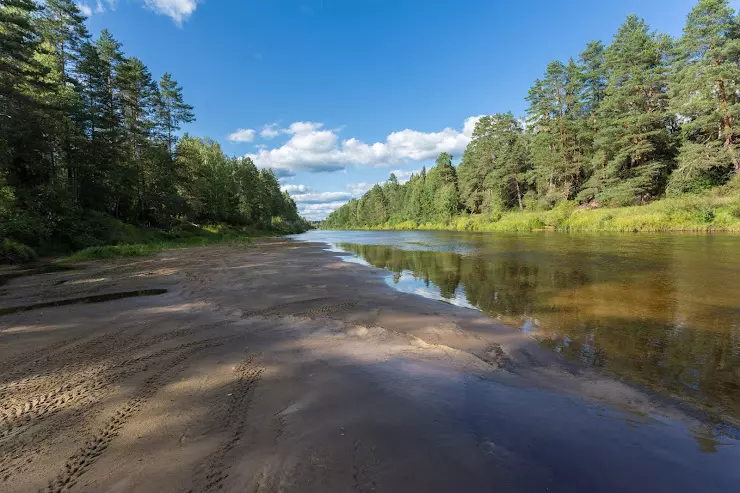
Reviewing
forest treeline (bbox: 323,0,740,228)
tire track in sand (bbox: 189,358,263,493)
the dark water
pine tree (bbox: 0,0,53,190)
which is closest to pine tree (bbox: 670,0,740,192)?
forest treeline (bbox: 323,0,740,228)

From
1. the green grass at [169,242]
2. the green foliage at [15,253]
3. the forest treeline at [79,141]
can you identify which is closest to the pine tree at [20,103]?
the forest treeline at [79,141]

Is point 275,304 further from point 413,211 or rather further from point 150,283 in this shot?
point 413,211

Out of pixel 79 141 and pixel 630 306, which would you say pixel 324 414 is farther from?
pixel 79 141

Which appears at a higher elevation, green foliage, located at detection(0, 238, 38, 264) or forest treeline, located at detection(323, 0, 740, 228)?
forest treeline, located at detection(323, 0, 740, 228)

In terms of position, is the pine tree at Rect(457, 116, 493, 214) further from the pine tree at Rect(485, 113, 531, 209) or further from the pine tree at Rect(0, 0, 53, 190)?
the pine tree at Rect(0, 0, 53, 190)

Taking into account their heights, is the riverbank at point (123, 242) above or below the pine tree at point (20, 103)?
below

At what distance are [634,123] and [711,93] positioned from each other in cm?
704

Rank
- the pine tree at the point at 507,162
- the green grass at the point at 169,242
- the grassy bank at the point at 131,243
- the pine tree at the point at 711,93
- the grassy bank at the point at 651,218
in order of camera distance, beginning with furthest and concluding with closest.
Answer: the pine tree at the point at 507,162, the pine tree at the point at 711,93, the grassy bank at the point at 651,218, the green grass at the point at 169,242, the grassy bank at the point at 131,243

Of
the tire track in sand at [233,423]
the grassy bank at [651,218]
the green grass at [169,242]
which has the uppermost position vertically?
the grassy bank at [651,218]

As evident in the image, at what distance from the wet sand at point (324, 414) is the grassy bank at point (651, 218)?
1188 inches

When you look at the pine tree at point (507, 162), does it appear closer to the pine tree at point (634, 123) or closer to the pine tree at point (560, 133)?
the pine tree at point (560, 133)

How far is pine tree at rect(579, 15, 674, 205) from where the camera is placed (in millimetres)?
35344

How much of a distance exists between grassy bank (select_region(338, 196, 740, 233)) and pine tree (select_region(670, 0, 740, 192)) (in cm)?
417

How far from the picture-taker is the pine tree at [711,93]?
1130 inches
